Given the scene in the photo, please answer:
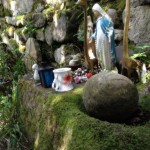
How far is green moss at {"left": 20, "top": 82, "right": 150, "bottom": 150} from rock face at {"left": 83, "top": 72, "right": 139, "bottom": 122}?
0.12m

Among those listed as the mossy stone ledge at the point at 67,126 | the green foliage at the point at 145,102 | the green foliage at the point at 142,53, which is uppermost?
the green foliage at the point at 142,53

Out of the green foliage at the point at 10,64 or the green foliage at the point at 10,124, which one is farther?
the green foliage at the point at 10,64

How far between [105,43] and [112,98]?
1.02m

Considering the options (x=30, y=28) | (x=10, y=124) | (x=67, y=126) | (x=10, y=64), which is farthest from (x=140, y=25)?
(x=10, y=64)

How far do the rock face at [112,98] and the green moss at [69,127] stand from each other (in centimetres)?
12

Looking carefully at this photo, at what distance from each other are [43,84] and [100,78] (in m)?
1.27

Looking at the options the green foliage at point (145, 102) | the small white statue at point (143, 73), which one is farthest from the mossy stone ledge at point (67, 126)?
the small white statue at point (143, 73)

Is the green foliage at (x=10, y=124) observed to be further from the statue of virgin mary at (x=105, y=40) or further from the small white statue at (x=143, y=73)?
the small white statue at (x=143, y=73)

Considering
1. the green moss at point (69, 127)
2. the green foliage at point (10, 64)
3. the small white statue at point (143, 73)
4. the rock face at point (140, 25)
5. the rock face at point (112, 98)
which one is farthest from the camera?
the green foliage at point (10, 64)

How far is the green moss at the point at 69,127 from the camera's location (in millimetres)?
1959

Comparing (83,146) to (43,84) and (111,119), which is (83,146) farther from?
(43,84)

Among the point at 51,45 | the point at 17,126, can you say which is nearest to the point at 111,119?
the point at 17,126

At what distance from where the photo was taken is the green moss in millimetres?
1959

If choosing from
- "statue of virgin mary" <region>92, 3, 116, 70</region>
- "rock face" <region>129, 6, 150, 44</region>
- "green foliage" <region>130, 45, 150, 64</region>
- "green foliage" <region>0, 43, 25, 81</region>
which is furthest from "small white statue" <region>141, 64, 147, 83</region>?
"green foliage" <region>0, 43, 25, 81</region>
